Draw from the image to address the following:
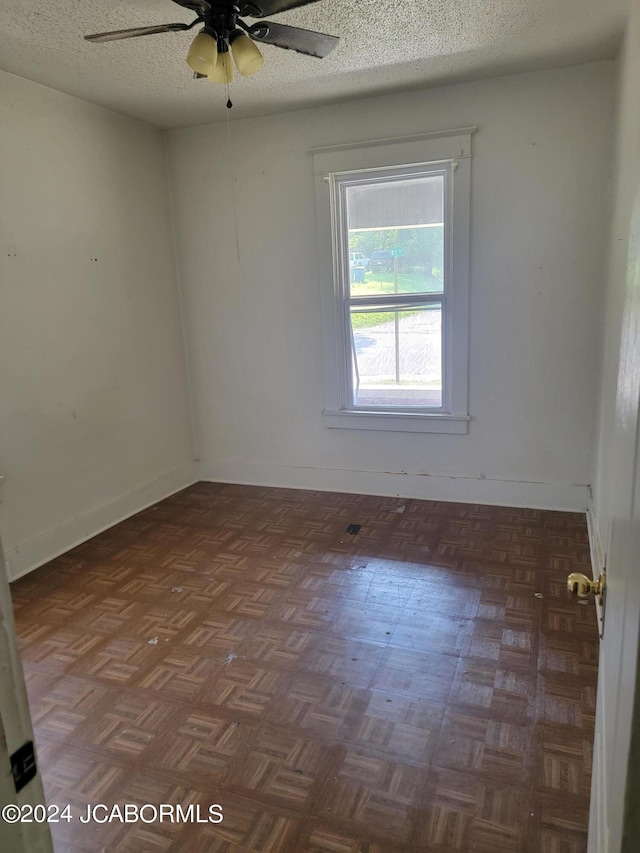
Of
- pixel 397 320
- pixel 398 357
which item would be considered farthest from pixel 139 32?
pixel 398 357

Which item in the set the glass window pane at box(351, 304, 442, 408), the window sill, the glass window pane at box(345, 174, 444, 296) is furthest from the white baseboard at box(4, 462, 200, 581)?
the glass window pane at box(345, 174, 444, 296)

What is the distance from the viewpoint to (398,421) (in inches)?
148

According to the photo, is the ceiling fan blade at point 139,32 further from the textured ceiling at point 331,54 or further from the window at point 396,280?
the window at point 396,280

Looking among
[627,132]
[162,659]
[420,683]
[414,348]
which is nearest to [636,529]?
[420,683]

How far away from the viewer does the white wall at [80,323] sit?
290 cm

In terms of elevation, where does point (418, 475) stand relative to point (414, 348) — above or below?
below

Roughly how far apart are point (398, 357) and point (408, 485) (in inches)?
35.0

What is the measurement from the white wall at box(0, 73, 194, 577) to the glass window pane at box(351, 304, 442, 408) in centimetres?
141

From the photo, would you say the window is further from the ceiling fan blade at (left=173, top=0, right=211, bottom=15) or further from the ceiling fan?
the ceiling fan blade at (left=173, top=0, right=211, bottom=15)

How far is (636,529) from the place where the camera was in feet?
2.05

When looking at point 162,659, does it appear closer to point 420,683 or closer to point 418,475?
point 420,683

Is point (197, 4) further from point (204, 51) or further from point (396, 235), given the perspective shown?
point (396, 235)

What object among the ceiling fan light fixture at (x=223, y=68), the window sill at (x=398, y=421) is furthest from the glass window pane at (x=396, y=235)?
the ceiling fan light fixture at (x=223, y=68)

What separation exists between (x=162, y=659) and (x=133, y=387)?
2043mm
